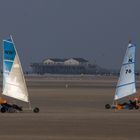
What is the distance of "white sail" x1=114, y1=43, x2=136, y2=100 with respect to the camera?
35562mm

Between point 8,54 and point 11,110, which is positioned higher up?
point 8,54

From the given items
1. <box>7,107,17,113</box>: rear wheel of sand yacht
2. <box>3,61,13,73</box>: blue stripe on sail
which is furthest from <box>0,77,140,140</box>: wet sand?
<box>3,61,13,73</box>: blue stripe on sail

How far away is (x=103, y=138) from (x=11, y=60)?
11.9m

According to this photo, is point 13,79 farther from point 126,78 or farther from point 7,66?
point 126,78

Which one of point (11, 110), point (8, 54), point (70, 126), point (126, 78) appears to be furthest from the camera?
point (126, 78)

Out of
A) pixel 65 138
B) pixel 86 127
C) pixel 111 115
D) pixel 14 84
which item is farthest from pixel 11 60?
pixel 65 138

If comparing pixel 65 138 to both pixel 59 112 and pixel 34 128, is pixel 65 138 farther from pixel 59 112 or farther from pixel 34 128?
pixel 59 112

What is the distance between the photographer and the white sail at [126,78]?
117ft

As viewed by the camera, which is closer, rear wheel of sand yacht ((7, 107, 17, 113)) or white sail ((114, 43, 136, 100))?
rear wheel of sand yacht ((7, 107, 17, 113))

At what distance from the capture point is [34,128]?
23.7m

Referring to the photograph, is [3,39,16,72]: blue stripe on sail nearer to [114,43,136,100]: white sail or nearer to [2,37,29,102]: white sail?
[2,37,29,102]: white sail

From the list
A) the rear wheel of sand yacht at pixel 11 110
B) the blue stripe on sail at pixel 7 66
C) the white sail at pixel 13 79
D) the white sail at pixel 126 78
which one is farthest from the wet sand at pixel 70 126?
the white sail at pixel 126 78

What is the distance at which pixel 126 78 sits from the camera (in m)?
36.0

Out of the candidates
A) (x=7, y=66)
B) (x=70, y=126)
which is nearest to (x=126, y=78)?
(x=7, y=66)
